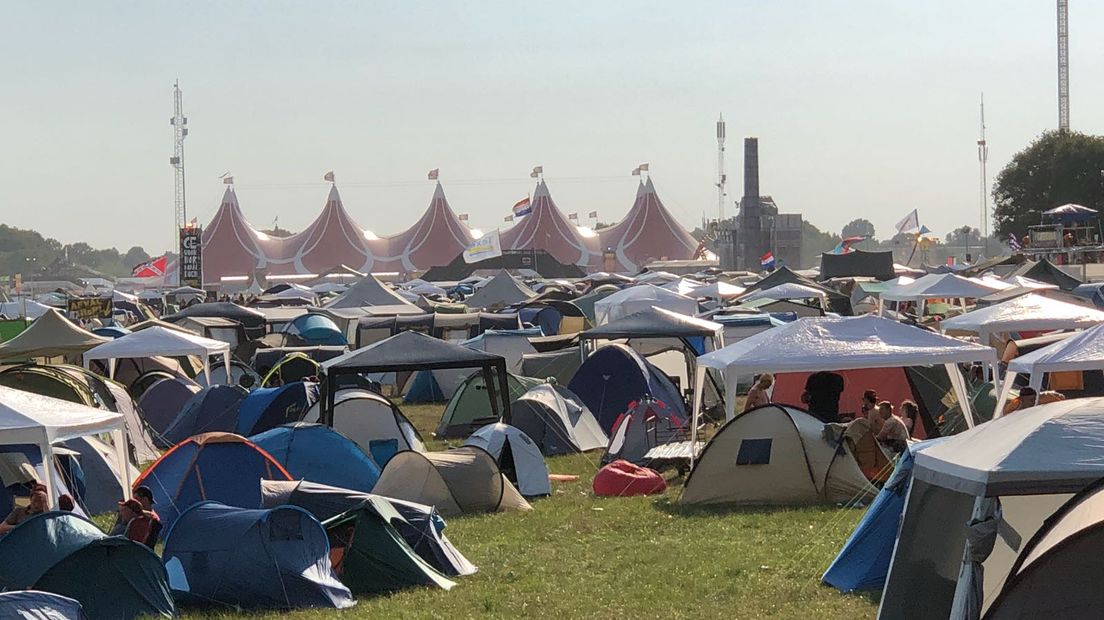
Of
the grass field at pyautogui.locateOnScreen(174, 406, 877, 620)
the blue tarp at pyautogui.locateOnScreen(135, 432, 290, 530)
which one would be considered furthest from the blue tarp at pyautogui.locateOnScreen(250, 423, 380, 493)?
the grass field at pyautogui.locateOnScreen(174, 406, 877, 620)

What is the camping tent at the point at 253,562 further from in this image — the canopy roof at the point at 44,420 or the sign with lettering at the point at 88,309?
the sign with lettering at the point at 88,309

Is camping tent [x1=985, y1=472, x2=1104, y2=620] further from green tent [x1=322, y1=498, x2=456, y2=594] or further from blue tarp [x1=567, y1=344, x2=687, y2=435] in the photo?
blue tarp [x1=567, y1=344, x2=687, y2=435]

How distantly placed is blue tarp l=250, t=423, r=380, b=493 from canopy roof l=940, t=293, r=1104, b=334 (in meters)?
9.52

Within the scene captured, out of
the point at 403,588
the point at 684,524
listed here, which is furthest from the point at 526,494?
the point at 403,588

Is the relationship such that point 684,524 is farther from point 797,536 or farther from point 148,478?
point 148,478

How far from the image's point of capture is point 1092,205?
211 ft

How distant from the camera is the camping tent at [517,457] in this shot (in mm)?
13461

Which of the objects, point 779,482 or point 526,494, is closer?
point 779,482

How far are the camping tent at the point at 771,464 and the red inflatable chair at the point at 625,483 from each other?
1.02 m

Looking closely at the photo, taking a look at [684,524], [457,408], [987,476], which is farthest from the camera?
[457,408]

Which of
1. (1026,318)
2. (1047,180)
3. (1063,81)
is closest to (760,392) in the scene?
(1026,318)

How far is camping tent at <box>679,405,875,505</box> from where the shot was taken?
475 inches

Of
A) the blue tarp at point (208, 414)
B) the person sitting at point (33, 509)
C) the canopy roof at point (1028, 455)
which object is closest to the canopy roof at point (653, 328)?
the blue tarp at point (208, 414)

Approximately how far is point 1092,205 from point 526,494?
2217 inches
